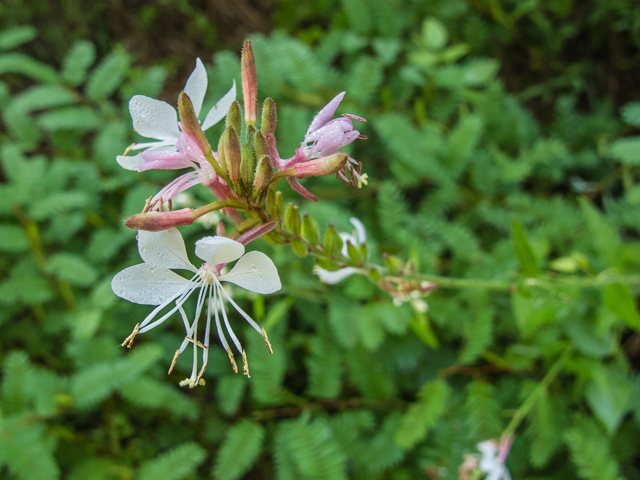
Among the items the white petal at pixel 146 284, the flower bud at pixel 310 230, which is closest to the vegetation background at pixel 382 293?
the flower bud at pixel 310 230

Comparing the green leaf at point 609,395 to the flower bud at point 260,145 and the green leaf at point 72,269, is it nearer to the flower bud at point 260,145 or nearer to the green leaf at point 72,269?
the flower bud at point 260,145

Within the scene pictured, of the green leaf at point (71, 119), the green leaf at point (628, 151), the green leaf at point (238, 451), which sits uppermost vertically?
the green leaf at point (628, 151)

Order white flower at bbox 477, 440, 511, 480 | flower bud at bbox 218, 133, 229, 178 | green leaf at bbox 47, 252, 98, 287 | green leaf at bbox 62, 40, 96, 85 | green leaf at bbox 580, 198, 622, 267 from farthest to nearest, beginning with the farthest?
1. green leaf at bbox 62, 40, 96, 85
2. green leaf at bbox 47, 252, 98, 287
3. green leaf at bbox 580, 198, 622, 267
4. white flower at bbox 477, 440, 511, 480
5. flower bud at bbox 218, 133, 229, 178

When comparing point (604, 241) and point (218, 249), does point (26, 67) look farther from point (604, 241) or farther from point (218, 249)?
point (604, 241)

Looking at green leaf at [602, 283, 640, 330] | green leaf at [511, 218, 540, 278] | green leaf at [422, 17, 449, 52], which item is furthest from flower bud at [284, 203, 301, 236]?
green leaf at [422, 17, 449, 52]

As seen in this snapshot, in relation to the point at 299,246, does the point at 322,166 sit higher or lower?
higher

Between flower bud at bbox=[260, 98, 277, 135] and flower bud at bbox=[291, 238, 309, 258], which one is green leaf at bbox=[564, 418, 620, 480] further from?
flower bud at bbox=[260, 98, 277, 135]

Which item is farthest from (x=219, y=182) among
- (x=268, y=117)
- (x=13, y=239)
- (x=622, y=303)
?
(x=13, y=239)
